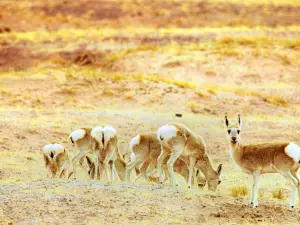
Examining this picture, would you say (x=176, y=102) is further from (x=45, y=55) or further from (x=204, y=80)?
(x=45, y=55)

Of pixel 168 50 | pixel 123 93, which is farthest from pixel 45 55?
pixel 123 93

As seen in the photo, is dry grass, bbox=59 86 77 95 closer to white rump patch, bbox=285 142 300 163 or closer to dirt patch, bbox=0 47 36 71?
dirt patch, bbox=0 47 36 71

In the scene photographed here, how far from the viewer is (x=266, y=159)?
644 inches

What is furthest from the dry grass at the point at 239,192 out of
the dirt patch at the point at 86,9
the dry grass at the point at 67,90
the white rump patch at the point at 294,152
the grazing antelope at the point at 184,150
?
the dirt patch at the point at 86,9

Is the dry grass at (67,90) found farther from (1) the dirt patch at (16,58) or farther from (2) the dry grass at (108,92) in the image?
(1) the dirt patch at (16,58)

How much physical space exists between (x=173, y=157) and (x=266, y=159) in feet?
7.29

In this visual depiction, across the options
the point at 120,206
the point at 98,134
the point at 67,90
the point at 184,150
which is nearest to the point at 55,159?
the point at 98,134

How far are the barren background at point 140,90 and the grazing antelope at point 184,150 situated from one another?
2.43ft

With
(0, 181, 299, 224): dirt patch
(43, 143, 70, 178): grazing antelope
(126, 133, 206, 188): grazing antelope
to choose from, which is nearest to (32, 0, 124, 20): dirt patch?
(43, 143, 70, 178): grazing antelope

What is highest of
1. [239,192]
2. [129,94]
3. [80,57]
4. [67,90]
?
[80,57]

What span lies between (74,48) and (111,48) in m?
2.45

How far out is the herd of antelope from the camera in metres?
16.3

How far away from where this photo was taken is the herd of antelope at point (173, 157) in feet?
53.4

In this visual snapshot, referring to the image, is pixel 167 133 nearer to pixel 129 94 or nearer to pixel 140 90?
pixel 129 94
